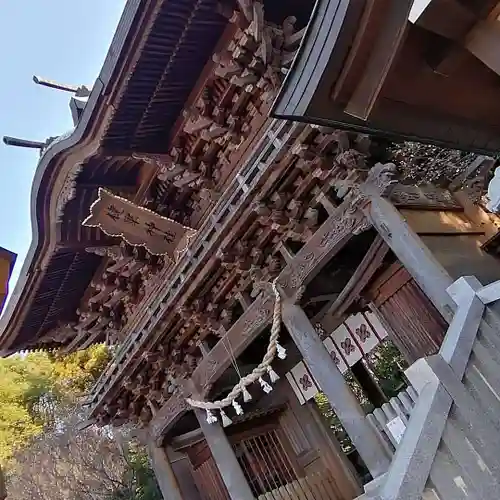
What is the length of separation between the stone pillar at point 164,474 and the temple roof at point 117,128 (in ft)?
10.8

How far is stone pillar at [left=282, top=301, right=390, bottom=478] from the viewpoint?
16.3 ft

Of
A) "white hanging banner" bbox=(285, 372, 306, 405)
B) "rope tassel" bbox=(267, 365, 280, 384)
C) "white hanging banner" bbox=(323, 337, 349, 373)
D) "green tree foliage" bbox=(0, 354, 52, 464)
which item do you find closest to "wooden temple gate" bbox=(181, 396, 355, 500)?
"white hanging banner" bbox=(285, 372, 306, 405)

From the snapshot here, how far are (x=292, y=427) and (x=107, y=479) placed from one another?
1145 centimetres

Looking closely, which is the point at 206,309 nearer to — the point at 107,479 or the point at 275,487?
the point at 275,487

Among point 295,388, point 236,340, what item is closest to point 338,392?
point 236,340

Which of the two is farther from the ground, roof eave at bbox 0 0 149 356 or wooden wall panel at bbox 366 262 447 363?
roof eave at bbox 0 0 149 356

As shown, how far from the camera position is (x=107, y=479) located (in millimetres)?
17406

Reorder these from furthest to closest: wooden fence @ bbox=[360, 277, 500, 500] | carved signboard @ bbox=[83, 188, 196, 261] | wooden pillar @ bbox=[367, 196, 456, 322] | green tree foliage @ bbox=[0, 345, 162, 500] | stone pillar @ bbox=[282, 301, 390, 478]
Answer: green tree foliage @ bbox=[0, 345, 162, 500]
carved signboard @ bbox=[83, 188, 196, 261]
stone pillar @ bbox=[282, 301, 390, 478]
wooden pillar @ bbox=[367, 196, 456, 322]
wooden fence @ bbox=[360, 277, 500, 500]

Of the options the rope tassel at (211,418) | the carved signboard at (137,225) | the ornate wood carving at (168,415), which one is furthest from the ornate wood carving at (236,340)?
the carved signboard at (137,225)

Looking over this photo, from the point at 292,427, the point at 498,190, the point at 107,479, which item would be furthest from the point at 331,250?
the point at 107,479

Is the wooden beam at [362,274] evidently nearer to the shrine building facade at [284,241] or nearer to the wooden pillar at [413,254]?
the shrine building facade at [284,241]

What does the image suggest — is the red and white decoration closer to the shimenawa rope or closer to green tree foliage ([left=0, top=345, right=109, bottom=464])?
the shimenawa rope

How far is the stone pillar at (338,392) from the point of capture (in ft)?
16.3

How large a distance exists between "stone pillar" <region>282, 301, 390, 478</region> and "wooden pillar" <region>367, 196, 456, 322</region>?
1.42 metres
